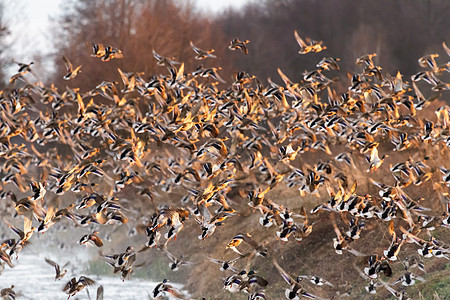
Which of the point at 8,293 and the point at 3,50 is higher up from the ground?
the point at 8,293

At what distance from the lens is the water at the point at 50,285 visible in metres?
15.5

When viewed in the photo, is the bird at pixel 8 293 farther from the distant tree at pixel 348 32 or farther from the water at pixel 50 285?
the distant tree at pixel 348 32

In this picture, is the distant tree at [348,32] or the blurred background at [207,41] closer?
the blurred background at [207,41]

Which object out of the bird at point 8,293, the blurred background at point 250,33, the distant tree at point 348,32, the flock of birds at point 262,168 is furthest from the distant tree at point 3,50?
the bird at point 8,293

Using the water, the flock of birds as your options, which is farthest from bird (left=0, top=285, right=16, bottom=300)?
the water

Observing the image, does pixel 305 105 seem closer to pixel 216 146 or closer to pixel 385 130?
pixel 385 130

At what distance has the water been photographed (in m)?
15.5

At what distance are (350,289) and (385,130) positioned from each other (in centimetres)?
304

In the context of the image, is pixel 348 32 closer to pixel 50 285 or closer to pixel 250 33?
pixel 250 33

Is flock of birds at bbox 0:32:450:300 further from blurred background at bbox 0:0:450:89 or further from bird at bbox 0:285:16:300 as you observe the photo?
blurred background at bbox 0:0:450:89

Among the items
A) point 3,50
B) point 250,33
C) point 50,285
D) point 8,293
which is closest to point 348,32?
point 250,33

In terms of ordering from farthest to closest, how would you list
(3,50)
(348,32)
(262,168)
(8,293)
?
(348,32) < (3,50) < (262,168) < (8,293)

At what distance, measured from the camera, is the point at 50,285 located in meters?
17.7

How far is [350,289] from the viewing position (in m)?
11.6
